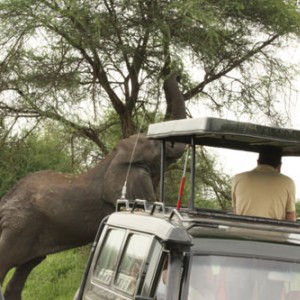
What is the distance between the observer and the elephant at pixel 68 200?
43.1 ft

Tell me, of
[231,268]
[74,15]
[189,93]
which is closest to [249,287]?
[231,268]

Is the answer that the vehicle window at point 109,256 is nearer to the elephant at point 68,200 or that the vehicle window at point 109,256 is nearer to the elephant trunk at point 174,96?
the elephant at point 68,200

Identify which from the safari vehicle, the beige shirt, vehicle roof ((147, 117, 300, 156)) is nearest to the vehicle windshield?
the safari vehicle

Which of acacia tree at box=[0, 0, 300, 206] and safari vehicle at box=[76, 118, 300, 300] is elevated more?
acacia tree at box=[0, 0, 300, 206]

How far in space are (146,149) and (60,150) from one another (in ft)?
5.76

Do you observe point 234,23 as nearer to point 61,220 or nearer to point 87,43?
point 87,43

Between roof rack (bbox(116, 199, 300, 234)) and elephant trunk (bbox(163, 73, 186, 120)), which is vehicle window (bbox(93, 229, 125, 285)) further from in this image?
elephant trunk (bbox(163, 73, 186, 120))

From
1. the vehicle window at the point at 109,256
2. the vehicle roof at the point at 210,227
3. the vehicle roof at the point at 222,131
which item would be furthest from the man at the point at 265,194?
the vehicle window at the point at 109,256

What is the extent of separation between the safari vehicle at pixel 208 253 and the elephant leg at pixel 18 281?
22.4 ft

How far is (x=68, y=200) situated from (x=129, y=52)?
1.98 metres

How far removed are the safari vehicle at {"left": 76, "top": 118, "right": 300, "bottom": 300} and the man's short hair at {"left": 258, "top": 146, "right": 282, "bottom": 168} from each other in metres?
0.40

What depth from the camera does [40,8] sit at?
1321 centimetres

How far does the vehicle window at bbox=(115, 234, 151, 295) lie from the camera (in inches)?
248

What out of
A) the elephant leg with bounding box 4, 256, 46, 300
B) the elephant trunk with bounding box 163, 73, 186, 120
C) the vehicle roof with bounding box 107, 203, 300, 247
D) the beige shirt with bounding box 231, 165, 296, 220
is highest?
the elephant trunk with bounding box 163, 73, 186, 120
